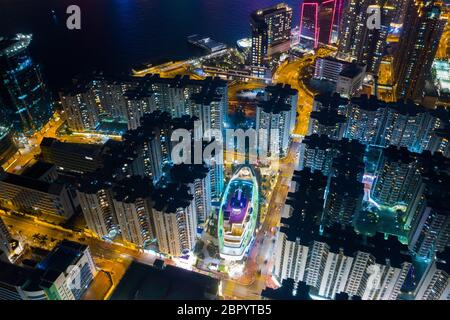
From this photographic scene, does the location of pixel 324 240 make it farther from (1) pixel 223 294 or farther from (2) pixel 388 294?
(1) pixel 223 294

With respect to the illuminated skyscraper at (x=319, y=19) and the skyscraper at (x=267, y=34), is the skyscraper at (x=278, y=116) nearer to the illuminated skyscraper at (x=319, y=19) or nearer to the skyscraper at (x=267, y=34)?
the skyscraper at (x=267, y=34)

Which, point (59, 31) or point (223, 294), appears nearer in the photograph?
point (223, 294)

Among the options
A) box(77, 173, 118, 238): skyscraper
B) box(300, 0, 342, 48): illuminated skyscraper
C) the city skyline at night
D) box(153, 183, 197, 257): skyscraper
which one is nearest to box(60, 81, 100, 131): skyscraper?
the city skyline at night

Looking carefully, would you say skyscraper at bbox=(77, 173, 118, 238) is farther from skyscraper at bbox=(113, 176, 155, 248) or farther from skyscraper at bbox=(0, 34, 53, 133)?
skyscraper at bbox=(0, 34, 53, 133)

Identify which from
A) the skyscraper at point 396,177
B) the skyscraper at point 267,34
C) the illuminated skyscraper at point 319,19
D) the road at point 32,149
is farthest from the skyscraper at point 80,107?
the illuminated skyscraper at point 319,19
